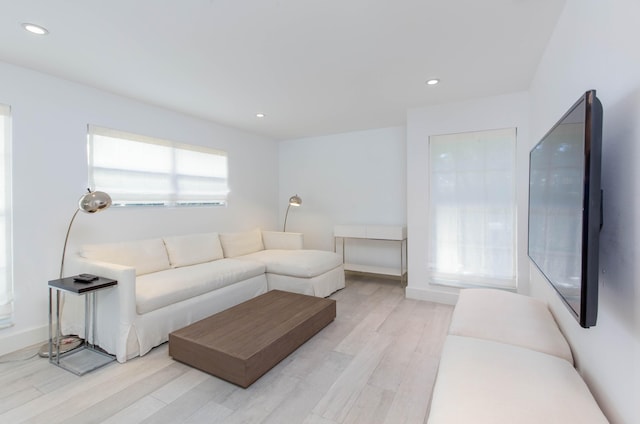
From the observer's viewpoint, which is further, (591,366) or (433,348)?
(433,348)

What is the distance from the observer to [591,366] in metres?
1.36

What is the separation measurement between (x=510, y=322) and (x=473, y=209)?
1.83 m

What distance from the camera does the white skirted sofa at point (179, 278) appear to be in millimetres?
2393

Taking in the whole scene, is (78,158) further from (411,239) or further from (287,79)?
(411,239)

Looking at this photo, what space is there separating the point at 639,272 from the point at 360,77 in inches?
95.0

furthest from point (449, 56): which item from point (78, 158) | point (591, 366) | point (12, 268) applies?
point (12, 268)

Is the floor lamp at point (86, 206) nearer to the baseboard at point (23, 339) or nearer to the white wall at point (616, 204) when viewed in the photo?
the baseboard at point (23, 339)

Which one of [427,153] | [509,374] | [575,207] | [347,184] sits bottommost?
[509,374]

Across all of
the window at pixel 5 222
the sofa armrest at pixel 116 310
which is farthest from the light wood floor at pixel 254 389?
the window at pixel 5 222

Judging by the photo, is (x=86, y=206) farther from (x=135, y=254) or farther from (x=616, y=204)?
(x=616, y=204)

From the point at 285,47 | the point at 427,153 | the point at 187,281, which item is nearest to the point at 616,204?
the point at 285,47

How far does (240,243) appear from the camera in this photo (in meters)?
4.30

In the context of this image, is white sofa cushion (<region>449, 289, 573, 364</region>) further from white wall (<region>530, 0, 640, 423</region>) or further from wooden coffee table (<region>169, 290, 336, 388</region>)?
wooden coffee table (<region>169, 290, 336, 388</region>)

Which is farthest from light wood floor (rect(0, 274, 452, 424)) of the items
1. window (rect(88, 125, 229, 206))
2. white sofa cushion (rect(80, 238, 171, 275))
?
window (rect(88, 125, 229, 206))
